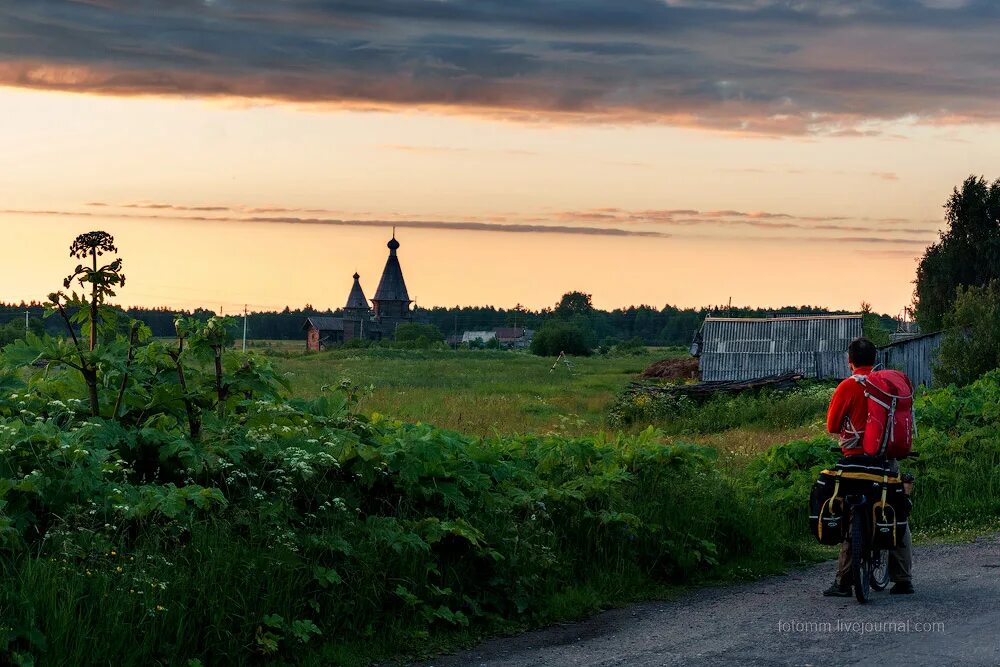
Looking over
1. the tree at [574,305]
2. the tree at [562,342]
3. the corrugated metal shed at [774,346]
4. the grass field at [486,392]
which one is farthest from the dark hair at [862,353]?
the tree at [574,305]

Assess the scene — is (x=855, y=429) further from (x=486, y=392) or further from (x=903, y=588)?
(x=486, y=392)

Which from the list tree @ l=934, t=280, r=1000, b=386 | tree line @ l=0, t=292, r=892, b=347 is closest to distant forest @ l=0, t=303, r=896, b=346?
tree line @ l=0, t=292, r=892, b=347

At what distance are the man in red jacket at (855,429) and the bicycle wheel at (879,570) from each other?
92 millimetres

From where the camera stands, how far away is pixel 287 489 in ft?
26.1

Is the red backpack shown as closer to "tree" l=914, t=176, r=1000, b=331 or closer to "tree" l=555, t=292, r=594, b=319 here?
"tree" l=914, t=176, r=1000, b=331

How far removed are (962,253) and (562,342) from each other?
35.9 meters

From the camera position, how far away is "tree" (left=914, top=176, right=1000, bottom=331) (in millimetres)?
78938

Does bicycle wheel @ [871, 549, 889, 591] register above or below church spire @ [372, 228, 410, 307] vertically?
below

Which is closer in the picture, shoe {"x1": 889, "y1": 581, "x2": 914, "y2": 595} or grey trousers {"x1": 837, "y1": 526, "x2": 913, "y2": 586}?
grey trousers {"x1": 837, "y1": 526, "x2": 913, "y2": 586}

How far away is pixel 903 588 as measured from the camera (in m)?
9.13

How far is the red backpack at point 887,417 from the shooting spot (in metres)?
8.84

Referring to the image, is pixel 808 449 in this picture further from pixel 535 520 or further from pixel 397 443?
pixel 397 443

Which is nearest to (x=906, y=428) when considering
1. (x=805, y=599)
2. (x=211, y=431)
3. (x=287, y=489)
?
(x=805, y=599)

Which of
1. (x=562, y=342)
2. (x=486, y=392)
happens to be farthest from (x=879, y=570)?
(x=562, y=342)
